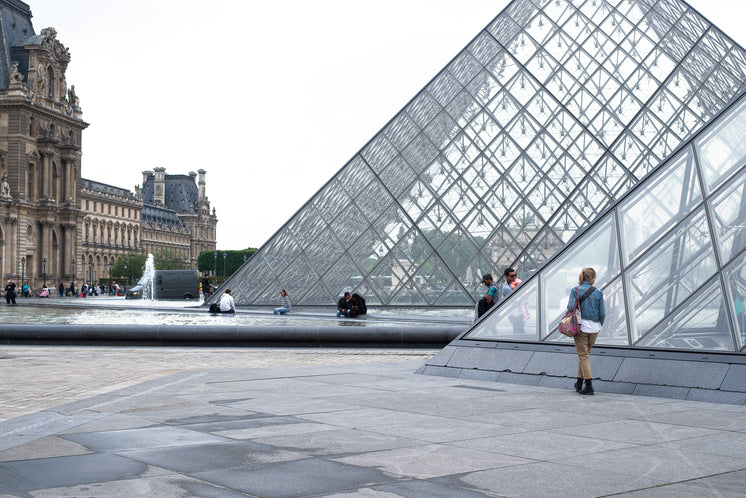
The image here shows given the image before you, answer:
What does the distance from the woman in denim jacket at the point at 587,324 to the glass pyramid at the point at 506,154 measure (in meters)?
13.9

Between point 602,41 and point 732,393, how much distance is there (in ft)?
64.6

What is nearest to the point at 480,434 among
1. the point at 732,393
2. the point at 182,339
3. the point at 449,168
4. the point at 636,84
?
the point at 732,393

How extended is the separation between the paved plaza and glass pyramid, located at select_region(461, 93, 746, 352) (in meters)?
0.93

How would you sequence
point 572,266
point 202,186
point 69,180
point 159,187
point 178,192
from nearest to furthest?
point 572,266 < point 69,180 < point 159,187 < point 178,192 < point 202,186

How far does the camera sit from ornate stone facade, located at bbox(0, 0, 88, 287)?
7369 centimetres

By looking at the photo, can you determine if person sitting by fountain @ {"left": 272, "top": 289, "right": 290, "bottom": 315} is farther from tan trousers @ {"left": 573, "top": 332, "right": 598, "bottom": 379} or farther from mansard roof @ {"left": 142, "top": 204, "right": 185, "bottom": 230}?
mansard roof @ {"left": 142, "top": 204, "right": 185, "bottom": 230}

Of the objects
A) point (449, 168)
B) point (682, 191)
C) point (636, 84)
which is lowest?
point (682, 191)

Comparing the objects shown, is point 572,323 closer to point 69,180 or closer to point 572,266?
point 572,266

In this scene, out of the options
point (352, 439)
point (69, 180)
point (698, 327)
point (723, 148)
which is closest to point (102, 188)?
point (69, 180)

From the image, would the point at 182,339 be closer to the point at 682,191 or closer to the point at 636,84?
the point at 682,191

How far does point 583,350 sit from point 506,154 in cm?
1576

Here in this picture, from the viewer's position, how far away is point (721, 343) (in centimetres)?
793

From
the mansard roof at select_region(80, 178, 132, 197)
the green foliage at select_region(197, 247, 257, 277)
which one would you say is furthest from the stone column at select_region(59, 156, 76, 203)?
the green foliage at select_region(197, 247, 257, 277)

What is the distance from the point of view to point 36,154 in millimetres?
76312
